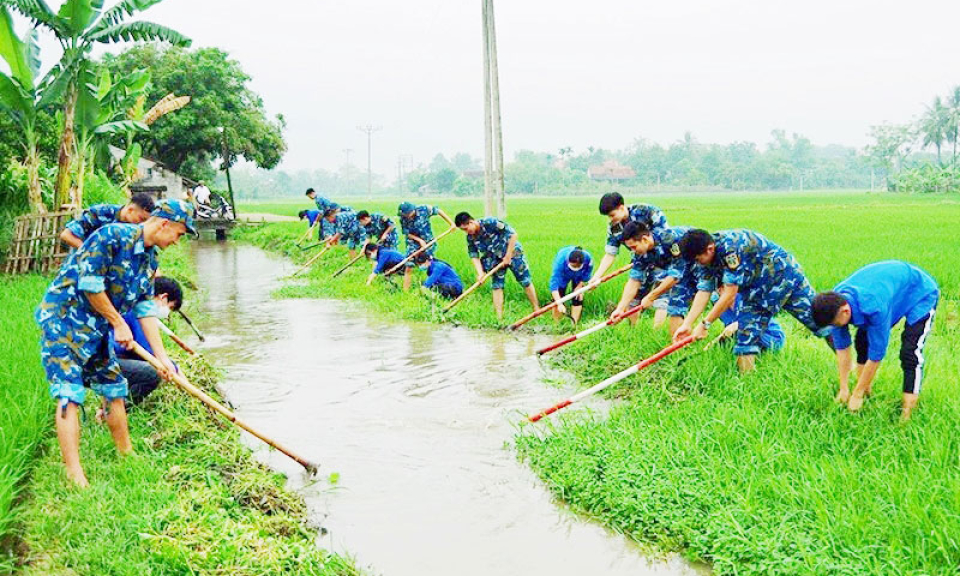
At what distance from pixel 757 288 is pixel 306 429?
10.6 feet

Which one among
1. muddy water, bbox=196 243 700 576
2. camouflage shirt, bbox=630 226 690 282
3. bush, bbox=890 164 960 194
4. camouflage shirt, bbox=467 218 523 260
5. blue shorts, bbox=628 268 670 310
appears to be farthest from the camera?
bush, bbox=890 164 960 194

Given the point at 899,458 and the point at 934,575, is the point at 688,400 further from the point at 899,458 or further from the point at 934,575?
the point at 934,575

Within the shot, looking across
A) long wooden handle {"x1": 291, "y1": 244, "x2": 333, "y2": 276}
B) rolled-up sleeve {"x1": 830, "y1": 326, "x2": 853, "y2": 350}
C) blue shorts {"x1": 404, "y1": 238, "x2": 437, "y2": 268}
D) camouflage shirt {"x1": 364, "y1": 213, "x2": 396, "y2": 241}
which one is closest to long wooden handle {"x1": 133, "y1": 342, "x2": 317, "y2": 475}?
rolled-up sleeve {"x1": 830, "y1": 326, "x2": 853, "y2": 350}

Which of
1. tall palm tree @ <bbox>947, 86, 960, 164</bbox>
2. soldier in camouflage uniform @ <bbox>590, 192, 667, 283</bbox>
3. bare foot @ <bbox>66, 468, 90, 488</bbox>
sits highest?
tall palm tree @ <bbox>947, 86, 960, 164</bbox>

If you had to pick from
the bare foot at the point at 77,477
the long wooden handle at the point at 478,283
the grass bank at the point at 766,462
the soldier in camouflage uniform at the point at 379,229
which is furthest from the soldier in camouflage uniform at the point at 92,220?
the soldier in camouflage uniform at the point at 379,229

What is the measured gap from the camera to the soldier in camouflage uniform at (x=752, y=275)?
529 centimetres

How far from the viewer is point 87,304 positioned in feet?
13.4

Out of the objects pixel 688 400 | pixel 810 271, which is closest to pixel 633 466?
pixel 688 400

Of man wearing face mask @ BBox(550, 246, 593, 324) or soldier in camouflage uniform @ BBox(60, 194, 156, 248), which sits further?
man wearing face mask @ BBox(550, 246, 593, 324)

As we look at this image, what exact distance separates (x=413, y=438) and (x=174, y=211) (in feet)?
7.25

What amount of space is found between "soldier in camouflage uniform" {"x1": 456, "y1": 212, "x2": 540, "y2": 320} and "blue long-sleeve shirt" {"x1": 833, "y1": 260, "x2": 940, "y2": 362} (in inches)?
191

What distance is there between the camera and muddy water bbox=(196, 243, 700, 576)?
3.81 m

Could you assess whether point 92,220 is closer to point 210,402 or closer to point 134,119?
point 210,402

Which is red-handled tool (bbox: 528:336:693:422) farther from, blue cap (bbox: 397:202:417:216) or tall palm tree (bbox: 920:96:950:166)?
tall palm tree (bbox: 920:96:950:166)
